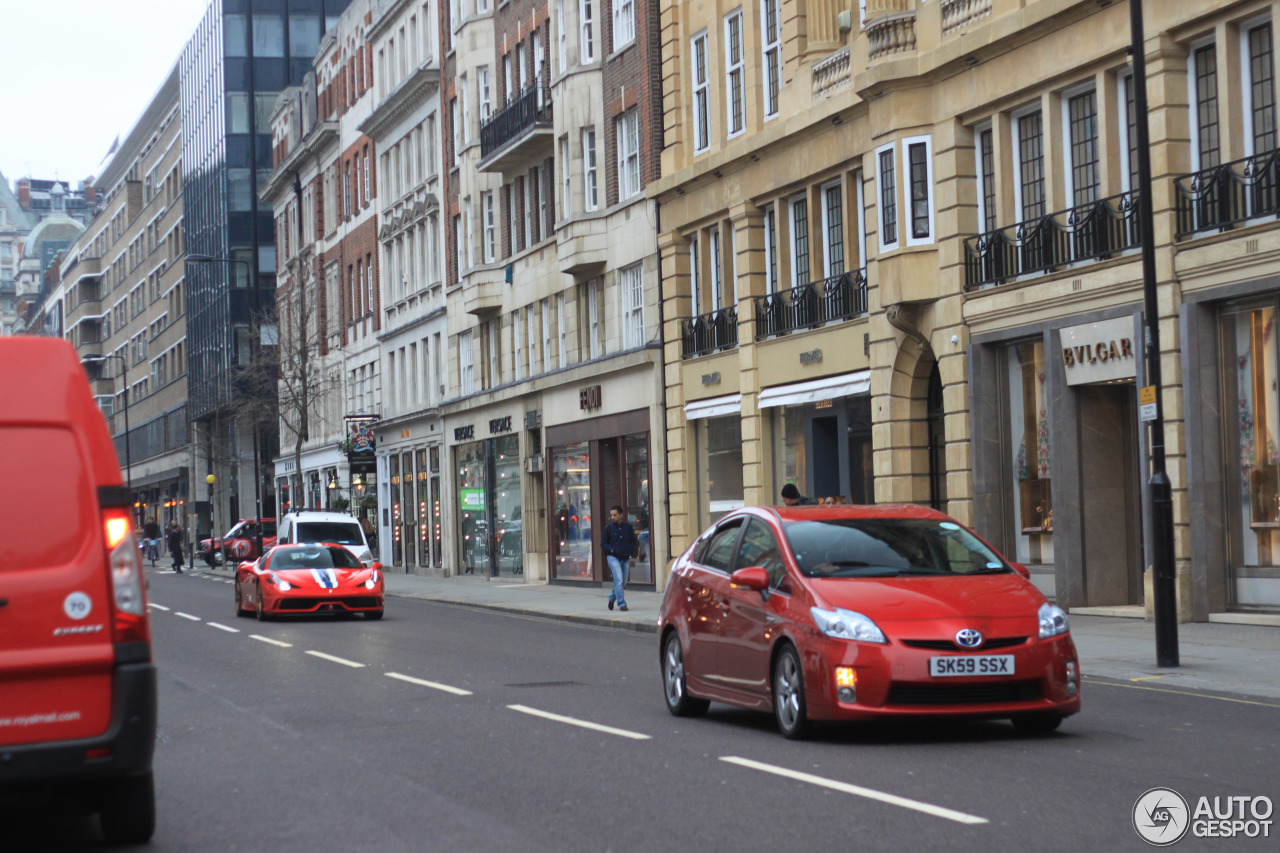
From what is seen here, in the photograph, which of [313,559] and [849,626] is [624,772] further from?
[313,559]

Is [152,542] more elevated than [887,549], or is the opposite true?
[887,549]

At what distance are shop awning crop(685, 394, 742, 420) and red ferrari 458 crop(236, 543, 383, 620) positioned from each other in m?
7.41

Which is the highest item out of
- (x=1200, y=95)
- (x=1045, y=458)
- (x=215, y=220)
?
(x=215, y=220)

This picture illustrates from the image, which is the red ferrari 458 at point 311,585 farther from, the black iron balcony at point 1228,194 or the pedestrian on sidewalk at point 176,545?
the pedestrian on sidewalk at point 176,545

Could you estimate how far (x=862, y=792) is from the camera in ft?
31.3

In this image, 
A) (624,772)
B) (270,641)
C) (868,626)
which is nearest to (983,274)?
(270,641)

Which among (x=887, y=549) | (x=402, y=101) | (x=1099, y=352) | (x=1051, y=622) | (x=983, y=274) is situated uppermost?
(x=402, y=101)

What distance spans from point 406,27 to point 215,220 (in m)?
38.0

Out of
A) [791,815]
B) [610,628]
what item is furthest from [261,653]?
[791,815]

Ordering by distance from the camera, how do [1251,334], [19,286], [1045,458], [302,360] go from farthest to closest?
[19,286], [302,360], [1045,458], [1251,334]

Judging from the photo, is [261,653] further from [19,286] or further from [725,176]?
[19,286]

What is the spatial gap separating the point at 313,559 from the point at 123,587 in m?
23.9

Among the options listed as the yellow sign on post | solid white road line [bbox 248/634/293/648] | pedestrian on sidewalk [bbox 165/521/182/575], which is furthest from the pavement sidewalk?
pedestrian on sidewalk [bbox 165/521/182/575]

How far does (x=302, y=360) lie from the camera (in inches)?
2335
